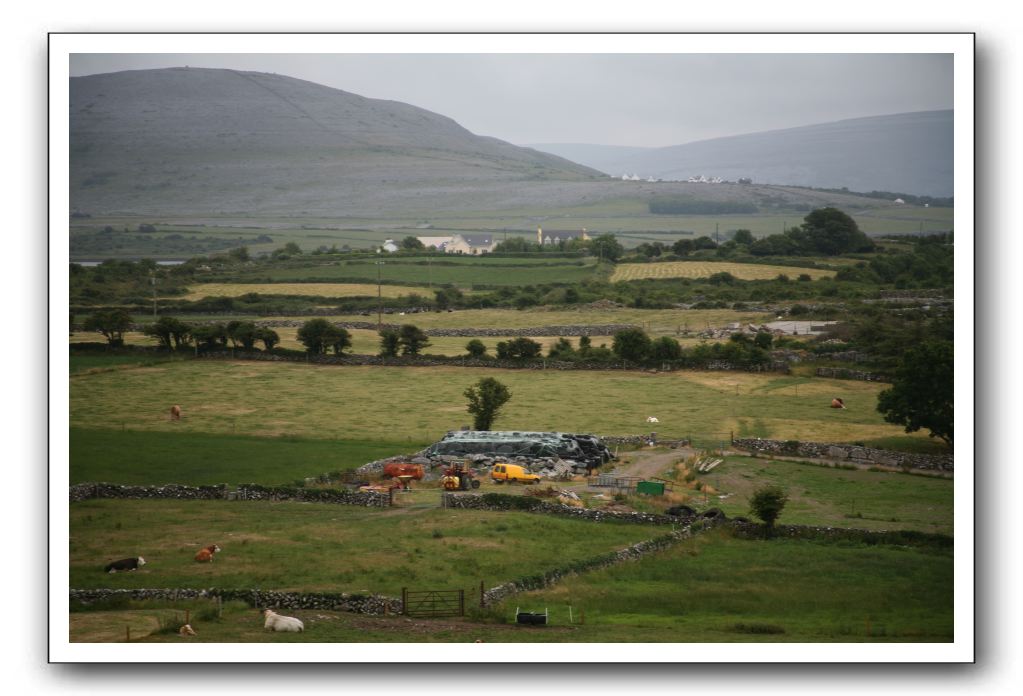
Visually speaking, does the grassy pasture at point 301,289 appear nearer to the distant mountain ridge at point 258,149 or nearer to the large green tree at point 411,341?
the distant mountain ridge at point 258,149

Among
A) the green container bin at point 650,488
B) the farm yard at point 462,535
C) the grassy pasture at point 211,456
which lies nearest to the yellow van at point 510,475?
the farm yard at point 462,535

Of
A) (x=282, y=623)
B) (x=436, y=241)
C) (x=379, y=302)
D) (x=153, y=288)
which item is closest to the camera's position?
(x=282, y=623)

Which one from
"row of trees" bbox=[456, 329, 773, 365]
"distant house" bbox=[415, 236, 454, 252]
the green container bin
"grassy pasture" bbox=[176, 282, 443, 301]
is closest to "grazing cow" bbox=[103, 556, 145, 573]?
the green container bin

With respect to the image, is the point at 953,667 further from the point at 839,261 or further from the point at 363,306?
the point at 839,261

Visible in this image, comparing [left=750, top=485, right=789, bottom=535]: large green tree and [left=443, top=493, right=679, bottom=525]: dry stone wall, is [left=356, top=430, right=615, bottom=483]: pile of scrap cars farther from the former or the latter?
[left=750, top=485, right=789, bottom=535]: large green tree

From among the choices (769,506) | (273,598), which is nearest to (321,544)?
(273,598)

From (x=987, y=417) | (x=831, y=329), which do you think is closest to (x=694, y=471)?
(x=987, y=417)

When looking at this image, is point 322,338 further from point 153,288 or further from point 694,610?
point 694,610
